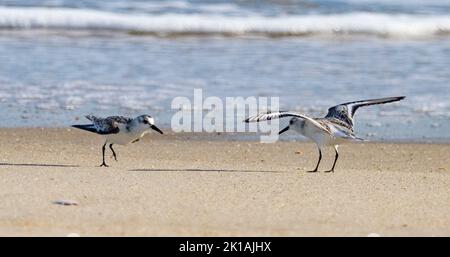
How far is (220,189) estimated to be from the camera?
6.83 metres

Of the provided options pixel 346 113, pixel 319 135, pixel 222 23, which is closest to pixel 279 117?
pixel 319 135

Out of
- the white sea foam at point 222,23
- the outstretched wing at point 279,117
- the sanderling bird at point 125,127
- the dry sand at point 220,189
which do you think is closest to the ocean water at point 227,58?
the white sea foam at point 222,23

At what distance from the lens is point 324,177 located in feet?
24.5

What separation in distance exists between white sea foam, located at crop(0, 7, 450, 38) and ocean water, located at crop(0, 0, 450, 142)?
0.02 metres

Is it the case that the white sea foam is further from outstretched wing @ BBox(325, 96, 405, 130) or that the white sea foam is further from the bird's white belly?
the bird's white belly

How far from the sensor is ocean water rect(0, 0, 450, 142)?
429 inches

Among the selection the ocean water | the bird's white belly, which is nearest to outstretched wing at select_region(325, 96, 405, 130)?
the bird's white belly

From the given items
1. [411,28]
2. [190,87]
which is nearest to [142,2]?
[411,28]

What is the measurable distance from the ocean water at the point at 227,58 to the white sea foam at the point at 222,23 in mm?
22

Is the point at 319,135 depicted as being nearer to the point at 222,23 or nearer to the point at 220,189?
the point at 220,189

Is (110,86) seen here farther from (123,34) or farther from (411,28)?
(411,28)

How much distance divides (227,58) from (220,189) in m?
7.83

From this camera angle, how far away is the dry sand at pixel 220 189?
18.8ft

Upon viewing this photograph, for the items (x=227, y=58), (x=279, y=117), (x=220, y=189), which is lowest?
(x=227, y=58)
